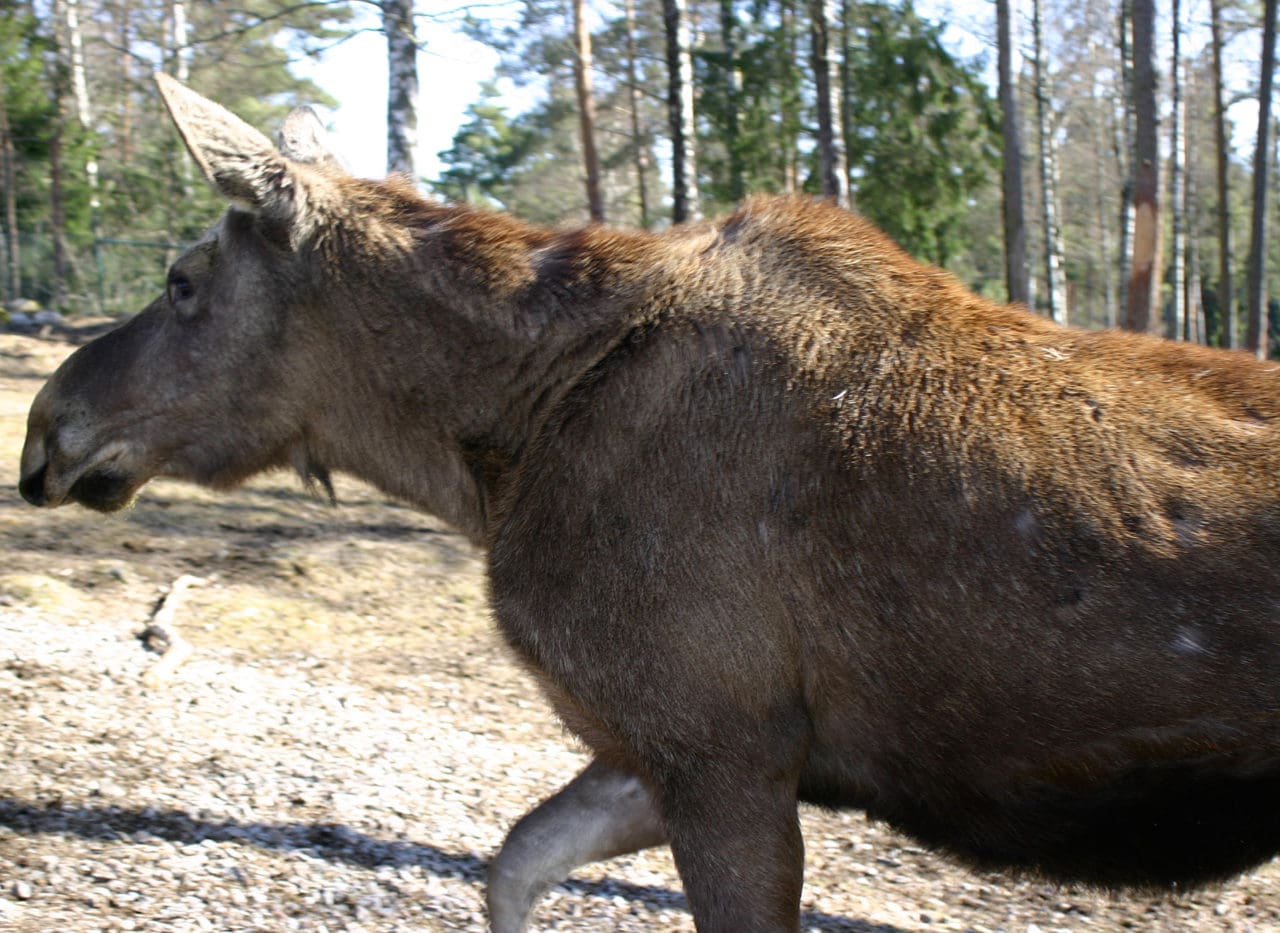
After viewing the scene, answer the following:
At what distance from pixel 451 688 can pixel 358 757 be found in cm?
114

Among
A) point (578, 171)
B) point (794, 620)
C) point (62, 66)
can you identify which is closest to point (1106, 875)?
point (794, 620)

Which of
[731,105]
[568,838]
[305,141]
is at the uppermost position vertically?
[731,105]

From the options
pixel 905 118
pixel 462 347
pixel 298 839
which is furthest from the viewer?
pixel 905 118

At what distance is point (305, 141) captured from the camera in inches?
175

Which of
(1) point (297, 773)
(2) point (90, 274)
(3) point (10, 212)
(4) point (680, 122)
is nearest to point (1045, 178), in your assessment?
(4) point (680, 122)

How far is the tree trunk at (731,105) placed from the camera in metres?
27.5

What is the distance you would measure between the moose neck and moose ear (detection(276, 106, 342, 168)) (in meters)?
0.61

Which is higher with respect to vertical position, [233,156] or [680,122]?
[680,122]

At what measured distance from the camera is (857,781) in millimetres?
3246

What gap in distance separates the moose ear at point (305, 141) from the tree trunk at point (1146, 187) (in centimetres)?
1094

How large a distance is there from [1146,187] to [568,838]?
1212cm

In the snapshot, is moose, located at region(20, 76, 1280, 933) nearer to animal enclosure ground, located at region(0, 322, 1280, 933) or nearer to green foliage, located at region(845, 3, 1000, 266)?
animal enclosure ground, located at region(0, 322, 1280, 933)

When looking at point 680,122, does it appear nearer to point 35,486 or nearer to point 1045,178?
point 35,486

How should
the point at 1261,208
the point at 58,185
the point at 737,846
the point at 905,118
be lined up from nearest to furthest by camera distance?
1. the point at 737,846
2. the point at 1261,208
3. the point at 58,185
4. the point at 905,118
